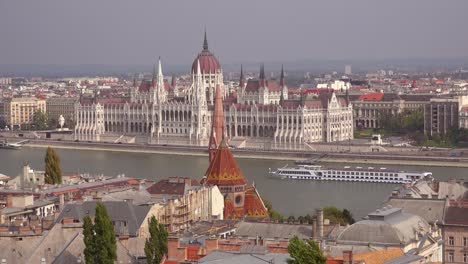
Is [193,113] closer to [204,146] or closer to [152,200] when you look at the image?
[204,146]

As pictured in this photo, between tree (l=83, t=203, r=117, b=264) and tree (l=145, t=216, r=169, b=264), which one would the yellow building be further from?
tree (l=83, t=203, r=117, b=264)

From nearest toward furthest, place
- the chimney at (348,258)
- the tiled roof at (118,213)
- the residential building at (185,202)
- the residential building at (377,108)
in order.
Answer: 1. the chimney at (348,258)
2. the tiled roof at (118,213)
3. the residential building at (185,202)
4. the residential building at (377,108)

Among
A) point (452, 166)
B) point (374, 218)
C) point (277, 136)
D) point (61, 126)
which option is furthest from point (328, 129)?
point (374, 218)

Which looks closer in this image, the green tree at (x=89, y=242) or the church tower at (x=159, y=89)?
the green tree at (x=89, y=242)

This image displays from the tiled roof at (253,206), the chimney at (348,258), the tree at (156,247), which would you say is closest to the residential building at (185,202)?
the tiled roof at (253,206)

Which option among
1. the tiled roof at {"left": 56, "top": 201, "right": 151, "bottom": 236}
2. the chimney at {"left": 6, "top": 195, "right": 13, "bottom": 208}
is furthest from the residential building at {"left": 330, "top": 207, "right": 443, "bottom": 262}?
the chimney at {"left": 6, "top": 195, "right": 13, "bottom": 208}

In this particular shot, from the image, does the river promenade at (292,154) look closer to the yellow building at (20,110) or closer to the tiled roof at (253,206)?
the yellow building at (20,110)
